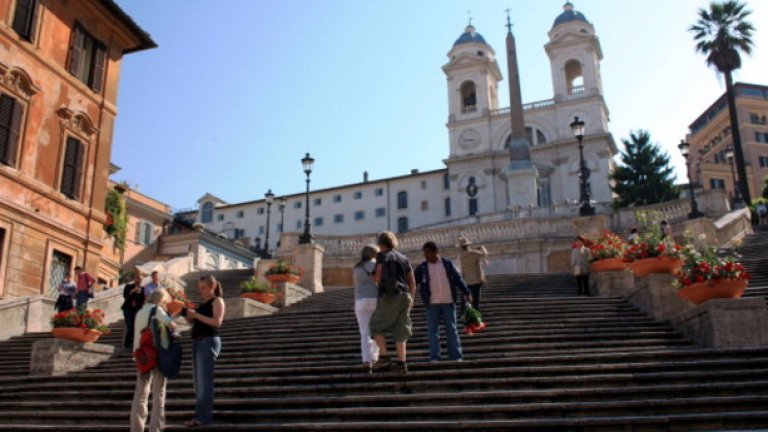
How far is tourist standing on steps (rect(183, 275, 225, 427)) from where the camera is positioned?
7.90m

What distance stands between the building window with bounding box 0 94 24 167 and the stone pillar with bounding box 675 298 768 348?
19420mm

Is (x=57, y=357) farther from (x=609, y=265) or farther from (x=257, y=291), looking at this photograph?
(x=609, y=265)

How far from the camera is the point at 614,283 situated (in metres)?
15.3

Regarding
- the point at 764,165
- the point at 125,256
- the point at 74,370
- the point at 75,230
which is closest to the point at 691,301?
the point at 74,370

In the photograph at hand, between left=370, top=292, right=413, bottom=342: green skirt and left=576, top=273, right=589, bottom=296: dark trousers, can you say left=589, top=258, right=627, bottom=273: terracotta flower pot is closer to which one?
left=576, top=273, right=589, bottom=296: dark trousers

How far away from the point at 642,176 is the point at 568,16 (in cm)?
2670

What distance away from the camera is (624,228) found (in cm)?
3044

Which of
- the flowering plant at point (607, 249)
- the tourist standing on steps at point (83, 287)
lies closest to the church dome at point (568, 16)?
the flowering plant at point (607, 249)

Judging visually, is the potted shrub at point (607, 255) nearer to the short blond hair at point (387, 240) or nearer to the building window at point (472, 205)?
the short blond hair at point (387, 240)

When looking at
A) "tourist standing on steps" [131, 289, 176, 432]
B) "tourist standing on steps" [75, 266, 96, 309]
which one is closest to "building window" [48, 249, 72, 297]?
"tourist standing on steps" [75, 266, 96, 309]

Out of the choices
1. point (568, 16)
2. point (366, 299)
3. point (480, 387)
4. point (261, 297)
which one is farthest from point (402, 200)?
point (480, 387)

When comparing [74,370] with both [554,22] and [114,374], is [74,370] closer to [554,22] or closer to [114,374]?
[114,374]

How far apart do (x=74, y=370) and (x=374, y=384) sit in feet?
22.0

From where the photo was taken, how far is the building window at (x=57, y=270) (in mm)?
21923
